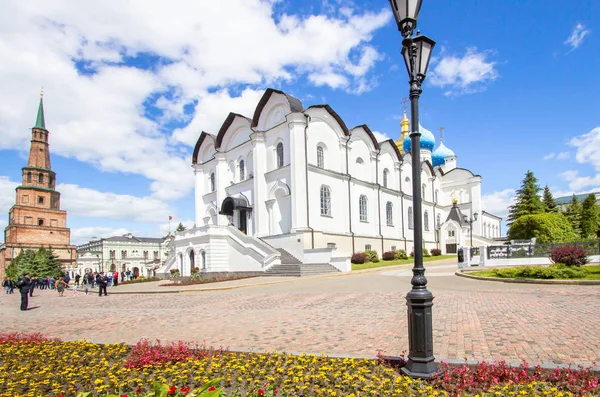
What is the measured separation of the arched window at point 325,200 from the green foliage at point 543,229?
22.7m

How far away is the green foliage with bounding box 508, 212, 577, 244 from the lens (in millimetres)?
40188

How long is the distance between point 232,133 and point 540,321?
3574 centimetres

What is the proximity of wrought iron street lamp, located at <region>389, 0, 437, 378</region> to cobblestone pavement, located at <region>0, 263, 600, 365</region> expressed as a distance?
1.07m

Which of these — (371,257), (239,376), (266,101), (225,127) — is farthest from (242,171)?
(239,376)

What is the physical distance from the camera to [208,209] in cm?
4356

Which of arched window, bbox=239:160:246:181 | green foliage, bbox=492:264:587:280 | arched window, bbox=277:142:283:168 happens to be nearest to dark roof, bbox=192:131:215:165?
arched window, bbox=239:160:246:181

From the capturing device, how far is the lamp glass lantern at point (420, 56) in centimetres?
561

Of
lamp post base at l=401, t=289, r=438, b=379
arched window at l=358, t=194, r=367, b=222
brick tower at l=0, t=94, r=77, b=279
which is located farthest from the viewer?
brick tower at l=0, t=94, r=77, b=279

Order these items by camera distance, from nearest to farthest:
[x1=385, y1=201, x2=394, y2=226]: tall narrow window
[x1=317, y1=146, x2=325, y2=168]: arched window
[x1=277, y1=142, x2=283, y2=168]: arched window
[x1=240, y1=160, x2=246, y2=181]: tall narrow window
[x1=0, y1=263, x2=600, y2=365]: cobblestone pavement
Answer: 1. [x1=0, y1=263, x2=600, y2=365]: cobblestone pavement
2. [x1=277, y1=142, x2=283, y2=168]: arched window
3. [x1=317, y1=146, x2=325, y2=168]: arched window
4. [x1=240, y1=160, x2=246, y2=181]: tall narrow window
5. [x1=385, y1=201, x2=394, y2=226]: tall narrow window

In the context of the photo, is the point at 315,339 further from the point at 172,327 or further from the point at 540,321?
the point at 540,321

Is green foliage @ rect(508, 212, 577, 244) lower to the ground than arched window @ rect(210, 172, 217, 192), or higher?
lower

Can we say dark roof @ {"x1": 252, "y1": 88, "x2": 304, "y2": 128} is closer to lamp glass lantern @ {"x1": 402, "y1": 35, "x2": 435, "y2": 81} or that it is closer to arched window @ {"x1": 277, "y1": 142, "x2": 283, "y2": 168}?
arched window @ {"x1": 277, "y1": 142, "x2": 283, "y2": 168}

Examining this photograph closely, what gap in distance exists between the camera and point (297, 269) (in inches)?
1057

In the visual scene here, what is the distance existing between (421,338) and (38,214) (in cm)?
9689
